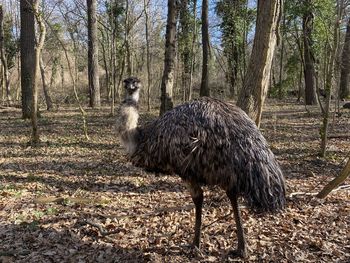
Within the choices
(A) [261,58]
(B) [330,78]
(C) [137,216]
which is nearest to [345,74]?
(B) [330,78]

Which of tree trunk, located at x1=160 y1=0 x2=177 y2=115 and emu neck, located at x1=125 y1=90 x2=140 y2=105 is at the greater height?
tree trunk, located at x1=160 y1=0 x2=177 y2=115

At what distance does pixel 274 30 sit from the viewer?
21.1 ft

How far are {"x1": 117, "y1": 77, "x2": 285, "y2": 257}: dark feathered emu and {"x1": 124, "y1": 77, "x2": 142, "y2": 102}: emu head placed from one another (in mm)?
518

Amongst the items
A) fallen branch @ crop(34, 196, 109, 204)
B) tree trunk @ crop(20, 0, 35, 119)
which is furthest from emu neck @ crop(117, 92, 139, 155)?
tree trunk @ crop(20, 0, 35, 119)

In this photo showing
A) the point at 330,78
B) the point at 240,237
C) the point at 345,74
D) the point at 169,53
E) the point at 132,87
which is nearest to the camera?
the point at 240,237

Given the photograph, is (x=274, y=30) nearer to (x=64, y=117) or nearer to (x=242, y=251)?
(x=242, y=251)

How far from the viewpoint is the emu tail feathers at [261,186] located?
13.3 feet

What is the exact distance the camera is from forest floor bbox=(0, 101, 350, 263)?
4.71m

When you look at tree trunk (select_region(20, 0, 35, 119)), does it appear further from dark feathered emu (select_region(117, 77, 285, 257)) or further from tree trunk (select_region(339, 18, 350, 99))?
tree trunk (select_region(339, 18, 350, 99))

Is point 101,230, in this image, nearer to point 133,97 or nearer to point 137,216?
point 137,216

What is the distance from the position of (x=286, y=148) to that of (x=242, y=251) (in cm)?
609

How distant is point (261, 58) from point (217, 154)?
2.91 metres

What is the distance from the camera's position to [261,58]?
6461 millimetres

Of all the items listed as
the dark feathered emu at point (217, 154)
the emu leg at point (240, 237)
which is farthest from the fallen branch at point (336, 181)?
the emu leg at point (240, 237)
